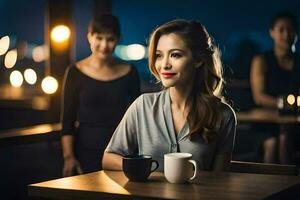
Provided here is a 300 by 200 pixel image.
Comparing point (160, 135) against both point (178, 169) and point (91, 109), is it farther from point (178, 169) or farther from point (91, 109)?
point (91, 109)

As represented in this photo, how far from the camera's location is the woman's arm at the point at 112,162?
8.80 feet

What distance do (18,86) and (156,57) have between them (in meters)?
4.95

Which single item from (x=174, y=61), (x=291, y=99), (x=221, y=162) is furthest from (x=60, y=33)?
(x=221, y=162)

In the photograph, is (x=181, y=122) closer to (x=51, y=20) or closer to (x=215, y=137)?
(x=215, y=137)

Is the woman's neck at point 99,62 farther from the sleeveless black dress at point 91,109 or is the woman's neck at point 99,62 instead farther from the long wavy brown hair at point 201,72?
the long wavy brown hair at point 201,72

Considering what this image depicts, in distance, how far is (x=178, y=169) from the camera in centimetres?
230

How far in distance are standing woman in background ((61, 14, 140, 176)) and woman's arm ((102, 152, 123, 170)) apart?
3.54ft

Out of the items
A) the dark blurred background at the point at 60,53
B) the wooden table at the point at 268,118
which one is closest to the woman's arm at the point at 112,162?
the dark blurred background at the point at 60,53

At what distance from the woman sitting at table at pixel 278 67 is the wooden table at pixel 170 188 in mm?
2586

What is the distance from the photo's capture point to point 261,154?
5.50 metres

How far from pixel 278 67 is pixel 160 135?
248 cm

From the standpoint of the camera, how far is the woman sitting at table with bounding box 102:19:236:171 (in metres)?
2.68

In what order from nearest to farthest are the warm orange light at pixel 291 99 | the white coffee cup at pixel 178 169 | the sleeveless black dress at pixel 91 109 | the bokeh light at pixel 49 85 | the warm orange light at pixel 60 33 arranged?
the white coffee cup at pixel 178 169 < the sleeveless black dress at pixel 91 109 < the warm orange light at pixel 291 99 < the warm orange light at pixel 60 33 < the bokeh light at pixel 49 85

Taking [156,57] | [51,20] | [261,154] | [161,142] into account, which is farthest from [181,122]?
[51,20]
